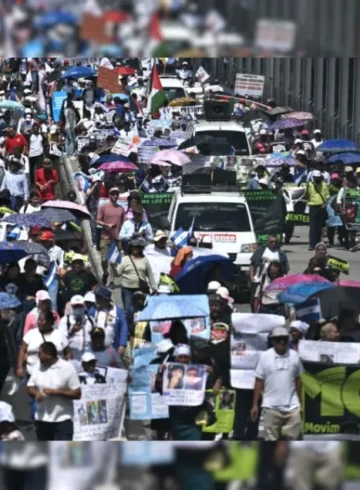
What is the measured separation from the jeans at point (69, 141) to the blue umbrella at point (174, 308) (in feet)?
75.1

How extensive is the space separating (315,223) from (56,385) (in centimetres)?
1464

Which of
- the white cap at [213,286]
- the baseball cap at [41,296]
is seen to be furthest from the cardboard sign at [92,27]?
the white cap at [213,286]

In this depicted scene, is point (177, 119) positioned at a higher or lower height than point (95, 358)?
lower

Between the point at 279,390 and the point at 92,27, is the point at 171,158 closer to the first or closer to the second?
the point at 279,390

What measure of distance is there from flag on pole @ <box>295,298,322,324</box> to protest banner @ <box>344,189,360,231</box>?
1191cm

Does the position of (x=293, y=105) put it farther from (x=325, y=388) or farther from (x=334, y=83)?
(x=325, y=388)

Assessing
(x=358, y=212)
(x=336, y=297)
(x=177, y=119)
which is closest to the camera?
(x=336, y=297)

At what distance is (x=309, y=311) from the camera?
501 inches

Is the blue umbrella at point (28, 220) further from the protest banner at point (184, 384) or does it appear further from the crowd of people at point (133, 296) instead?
the protest banner at point (184, 384)

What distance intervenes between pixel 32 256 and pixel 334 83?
27375mm

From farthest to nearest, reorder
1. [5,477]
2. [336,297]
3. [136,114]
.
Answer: [136,114] < [336,297] < [5,477]

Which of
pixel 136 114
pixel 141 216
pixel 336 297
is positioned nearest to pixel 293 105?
pixel 136 114

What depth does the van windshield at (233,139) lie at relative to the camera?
31.4m

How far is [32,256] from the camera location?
16188mm
